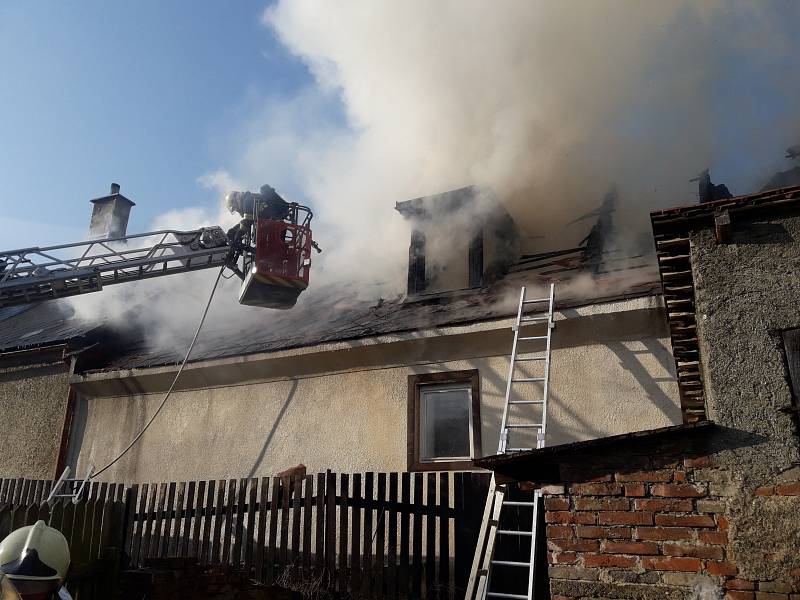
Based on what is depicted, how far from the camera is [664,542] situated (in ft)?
11.9

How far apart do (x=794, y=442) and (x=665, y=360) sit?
288 centimetres

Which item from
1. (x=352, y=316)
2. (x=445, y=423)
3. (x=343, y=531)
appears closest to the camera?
(x=343, y=531)

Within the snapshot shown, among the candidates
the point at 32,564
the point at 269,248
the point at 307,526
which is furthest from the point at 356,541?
the point at 269,248

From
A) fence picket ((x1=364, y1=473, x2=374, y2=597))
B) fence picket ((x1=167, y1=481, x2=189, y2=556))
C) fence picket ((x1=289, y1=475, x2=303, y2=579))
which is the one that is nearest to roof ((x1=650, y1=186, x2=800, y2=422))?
fence picket ((x1=364, y1=473, x2=374, y2=597))

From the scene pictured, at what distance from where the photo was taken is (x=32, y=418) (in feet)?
34.1

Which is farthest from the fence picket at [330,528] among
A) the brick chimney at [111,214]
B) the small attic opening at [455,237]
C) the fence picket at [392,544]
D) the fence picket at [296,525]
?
the brick chimney at [111,214]

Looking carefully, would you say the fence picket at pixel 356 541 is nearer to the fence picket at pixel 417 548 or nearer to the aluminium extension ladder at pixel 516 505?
the fence picket at pixel 417 548

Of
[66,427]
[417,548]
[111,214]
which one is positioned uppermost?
[111,214]

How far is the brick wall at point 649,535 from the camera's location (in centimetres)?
348

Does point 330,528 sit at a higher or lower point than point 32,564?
higher

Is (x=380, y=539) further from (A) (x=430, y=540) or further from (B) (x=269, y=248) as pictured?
(B) (x=269, y=248)

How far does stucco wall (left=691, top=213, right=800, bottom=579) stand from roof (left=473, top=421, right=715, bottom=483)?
0.57ft

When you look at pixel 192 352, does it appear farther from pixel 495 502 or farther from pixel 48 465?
pixel 495 502

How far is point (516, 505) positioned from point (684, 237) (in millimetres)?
2333
